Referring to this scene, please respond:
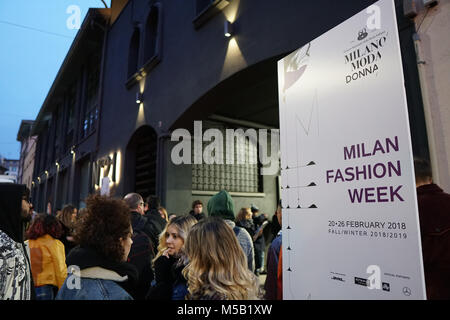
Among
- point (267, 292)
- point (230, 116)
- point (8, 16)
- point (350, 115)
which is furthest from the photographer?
point (8, 16)

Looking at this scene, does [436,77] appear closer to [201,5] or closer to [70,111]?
[201,5]

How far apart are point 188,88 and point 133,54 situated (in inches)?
169

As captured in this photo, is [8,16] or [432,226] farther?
[8,16]

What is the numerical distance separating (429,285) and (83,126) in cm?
1439

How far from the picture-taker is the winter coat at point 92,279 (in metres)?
1.34

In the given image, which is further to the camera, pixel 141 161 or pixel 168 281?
pixel 141 161

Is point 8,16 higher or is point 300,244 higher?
point 8,16

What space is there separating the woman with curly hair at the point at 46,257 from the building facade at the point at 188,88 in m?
3.35

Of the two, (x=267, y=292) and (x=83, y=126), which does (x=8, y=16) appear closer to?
(x=83, y=126)

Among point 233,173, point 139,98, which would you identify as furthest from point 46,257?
point 233,173

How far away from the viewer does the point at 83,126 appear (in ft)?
44.2

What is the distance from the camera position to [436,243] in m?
1.52

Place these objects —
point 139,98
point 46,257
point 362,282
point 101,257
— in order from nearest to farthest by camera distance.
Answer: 1. point 101,257
2. point 362,282
3. point 46,257
4. point 139,98
